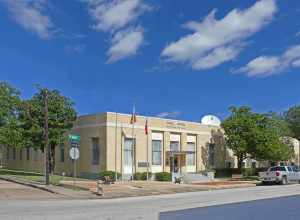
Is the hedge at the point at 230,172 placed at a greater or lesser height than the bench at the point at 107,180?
lesser

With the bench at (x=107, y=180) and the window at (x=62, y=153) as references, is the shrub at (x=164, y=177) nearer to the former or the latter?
the bench at (x=107, y=180)

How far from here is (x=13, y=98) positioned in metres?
44.8

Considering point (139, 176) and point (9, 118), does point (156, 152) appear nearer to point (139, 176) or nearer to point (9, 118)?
point (139, 176)

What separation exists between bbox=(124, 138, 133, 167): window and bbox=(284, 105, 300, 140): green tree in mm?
74669

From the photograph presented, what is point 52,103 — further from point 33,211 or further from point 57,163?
point 33,211

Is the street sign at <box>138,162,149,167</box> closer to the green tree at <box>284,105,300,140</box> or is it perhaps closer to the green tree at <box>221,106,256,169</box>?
the green tree at <box>221,106,256,169</box>

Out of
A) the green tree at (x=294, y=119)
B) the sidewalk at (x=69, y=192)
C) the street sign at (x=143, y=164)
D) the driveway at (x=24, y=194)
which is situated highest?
the green tree at (x=294, y=119)

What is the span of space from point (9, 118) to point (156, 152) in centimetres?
1520

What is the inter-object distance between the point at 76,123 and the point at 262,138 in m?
20.3

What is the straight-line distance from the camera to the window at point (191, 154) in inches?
2136

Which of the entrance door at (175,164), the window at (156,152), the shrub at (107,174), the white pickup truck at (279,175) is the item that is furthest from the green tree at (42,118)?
the white pickup truck at (279,175)

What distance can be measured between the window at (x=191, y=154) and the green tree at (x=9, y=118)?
19.3 m

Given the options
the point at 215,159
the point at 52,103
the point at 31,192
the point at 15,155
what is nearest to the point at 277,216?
the point at 31,192

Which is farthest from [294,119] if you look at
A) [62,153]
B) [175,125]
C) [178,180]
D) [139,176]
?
[178,180]
